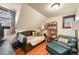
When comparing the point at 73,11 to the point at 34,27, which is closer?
the point at 73,11

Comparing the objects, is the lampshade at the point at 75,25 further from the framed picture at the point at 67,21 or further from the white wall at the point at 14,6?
the white wall at the point at 14,6

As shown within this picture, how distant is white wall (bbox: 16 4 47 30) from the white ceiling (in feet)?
0.21

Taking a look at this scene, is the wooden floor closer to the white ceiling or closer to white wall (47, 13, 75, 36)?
white wall (47, 13, 75, 36)

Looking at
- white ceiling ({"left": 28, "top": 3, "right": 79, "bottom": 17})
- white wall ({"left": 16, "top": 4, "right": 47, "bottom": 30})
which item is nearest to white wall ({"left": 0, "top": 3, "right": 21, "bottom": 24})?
white wall ({"left": 16, "top": 4, "right": 47, "bottom": 30})

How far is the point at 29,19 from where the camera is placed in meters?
1.59

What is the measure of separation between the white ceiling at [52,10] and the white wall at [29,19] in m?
0.06

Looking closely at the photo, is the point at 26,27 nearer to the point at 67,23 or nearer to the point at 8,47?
the point at 8,47

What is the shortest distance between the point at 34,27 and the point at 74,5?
0.70m

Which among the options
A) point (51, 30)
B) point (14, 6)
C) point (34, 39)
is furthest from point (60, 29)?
point (14, 6)

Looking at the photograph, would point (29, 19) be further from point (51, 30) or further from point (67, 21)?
point (67, 21)

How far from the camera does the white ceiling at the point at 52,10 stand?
1.51 meters

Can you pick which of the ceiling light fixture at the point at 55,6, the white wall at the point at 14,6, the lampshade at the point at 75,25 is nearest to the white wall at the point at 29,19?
the white wall at the point at 14,6

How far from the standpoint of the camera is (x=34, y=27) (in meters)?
1.59
